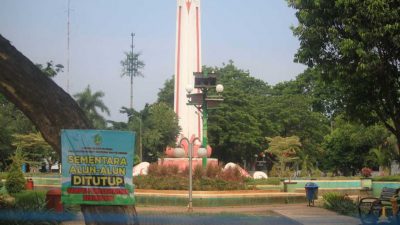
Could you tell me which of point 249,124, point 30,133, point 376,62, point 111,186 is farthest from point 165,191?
point 249,124

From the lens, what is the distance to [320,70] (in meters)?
15.7

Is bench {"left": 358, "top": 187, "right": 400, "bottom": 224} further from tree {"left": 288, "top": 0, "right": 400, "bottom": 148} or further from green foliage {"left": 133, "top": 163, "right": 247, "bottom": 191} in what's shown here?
green foliage {"left": 133, "top": 163, "right": 247, "bottom": 191}

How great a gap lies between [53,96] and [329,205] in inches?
544

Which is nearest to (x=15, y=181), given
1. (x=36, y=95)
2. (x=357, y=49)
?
(x=357, y=49)

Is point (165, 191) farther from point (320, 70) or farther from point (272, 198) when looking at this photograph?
point (320, 70)

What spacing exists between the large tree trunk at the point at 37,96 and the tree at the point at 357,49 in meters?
9.57

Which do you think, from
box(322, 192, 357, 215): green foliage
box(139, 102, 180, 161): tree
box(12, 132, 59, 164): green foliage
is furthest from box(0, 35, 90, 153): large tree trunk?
box(139, 102, 180, 161): tree

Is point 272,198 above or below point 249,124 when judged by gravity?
below

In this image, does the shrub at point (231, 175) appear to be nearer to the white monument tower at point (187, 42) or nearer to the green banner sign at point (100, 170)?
the white monument tower at point (187, 42)

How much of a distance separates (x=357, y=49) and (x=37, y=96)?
9.94m

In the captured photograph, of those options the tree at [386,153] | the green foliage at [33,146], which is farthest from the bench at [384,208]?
the tree at [386,153]

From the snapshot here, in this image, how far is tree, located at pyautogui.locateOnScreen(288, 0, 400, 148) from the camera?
43.9 feet

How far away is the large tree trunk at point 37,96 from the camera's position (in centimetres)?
559

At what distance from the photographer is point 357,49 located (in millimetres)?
13531
